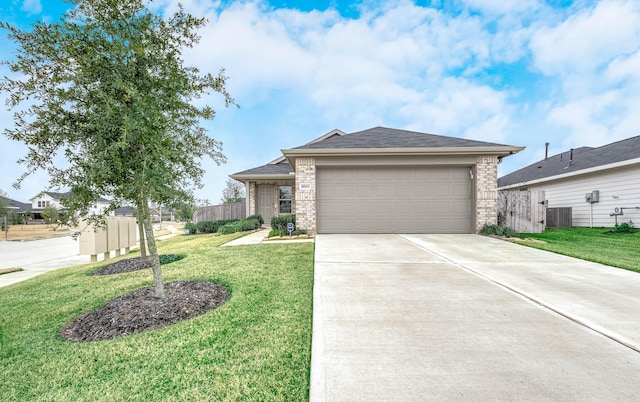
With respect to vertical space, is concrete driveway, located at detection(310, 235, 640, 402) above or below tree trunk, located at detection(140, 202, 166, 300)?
below

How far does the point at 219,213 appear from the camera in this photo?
1593 centimetres

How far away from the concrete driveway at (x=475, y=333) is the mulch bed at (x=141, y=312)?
1515mm

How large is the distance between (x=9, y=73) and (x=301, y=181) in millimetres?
6762

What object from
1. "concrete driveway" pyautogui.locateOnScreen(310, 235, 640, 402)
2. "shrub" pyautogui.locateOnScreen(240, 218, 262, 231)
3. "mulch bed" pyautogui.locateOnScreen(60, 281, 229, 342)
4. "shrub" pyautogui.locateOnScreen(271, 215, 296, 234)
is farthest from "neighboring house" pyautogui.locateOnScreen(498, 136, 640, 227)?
"shrub" pyautogui.locateOnScreen(240, 218, 262, 231)

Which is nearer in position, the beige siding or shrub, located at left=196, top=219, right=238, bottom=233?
the beige siding

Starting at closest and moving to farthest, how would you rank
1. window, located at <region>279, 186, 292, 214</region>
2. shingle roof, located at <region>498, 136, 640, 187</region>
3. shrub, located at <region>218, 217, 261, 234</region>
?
shingle roof, located at <region>498, 136, 640, 187</region>, shrub, located at <region>218, 217, 261, 234</region>, window, located at <region>279, 186, 292, 214</region>

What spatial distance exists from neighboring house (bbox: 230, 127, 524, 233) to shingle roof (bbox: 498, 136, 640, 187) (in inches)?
238

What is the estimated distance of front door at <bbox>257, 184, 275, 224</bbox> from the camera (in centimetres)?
1459

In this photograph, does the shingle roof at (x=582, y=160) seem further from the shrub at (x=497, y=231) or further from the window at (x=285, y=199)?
the window at (x=285, y=199)

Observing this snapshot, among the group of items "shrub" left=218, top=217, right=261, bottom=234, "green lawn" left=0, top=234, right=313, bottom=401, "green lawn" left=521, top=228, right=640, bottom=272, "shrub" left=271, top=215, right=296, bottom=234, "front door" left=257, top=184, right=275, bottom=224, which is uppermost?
"front door" left=257, top=184, right=275, bottom=224

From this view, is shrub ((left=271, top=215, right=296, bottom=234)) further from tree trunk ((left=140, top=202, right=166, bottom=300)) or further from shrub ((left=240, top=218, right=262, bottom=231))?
tree trunk ((left=140, top=202, right=166, bottom=300))

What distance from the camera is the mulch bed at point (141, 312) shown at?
296 cm

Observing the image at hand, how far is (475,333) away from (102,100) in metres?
4.51

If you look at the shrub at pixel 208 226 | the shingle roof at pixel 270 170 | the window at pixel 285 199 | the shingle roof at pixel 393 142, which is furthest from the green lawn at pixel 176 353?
the shrub at pixel 208 226
